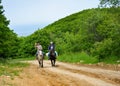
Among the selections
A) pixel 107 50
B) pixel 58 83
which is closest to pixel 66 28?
pixel 107 50

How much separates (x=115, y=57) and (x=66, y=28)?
85206 millimetres

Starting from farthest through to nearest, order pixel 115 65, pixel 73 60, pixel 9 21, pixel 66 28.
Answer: pixel 66 28 → pixel 9 21 → pixel 73 60 → pixel 115 65

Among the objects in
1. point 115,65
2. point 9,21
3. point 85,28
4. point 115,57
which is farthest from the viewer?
point 85,28

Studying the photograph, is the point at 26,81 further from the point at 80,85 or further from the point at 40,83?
the point at 80,85

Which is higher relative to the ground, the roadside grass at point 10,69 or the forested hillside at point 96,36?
the forested hillside at point 96,36

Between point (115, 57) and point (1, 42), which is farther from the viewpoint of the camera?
point (1, 42)

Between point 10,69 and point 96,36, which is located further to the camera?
point 96,36

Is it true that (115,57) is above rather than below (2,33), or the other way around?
below

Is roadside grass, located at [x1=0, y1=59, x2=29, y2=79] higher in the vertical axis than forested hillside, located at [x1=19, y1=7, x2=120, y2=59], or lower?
lower

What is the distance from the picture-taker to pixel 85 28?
158 ft

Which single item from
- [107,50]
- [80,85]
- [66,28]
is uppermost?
[66,28]

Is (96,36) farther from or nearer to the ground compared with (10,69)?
farther from the ground

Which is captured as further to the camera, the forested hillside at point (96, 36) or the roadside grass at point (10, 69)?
the forested hillside at point (96, 36)

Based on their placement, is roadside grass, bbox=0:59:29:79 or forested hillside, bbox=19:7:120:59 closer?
roadside grass, bbox=0:59:29:79
